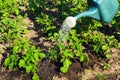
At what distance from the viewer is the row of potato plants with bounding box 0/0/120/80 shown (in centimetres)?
446

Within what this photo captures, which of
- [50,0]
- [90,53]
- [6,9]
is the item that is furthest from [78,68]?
[50,0]

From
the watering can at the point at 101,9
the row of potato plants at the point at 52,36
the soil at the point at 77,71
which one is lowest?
the soil at the point at 77,71

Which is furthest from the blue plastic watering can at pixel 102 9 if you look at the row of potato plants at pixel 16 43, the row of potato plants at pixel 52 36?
the row of potato plants at pixel 16 43

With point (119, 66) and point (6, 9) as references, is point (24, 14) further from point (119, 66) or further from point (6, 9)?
point (119, 66)

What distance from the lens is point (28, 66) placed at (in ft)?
14.2

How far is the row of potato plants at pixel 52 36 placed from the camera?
4.46 meters

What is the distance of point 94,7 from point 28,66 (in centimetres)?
121

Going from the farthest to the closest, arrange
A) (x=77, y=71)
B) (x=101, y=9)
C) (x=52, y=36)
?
(x=52, y=36)
(x=77, y=71)
(x=101, y=9)

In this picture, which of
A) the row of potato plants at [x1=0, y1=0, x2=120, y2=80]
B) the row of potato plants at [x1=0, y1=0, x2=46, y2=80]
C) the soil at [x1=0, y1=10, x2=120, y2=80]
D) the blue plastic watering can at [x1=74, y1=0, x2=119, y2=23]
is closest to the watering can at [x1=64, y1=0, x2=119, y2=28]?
the blue plastic watering can at [x1=74, y1=0, x2=119, y2=23]

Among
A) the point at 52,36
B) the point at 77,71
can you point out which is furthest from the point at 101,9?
the point at 52,36

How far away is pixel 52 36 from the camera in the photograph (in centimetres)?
522

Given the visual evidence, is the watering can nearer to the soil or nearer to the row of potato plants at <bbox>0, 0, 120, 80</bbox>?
the row of potato plants at <bbox>0, 0, 120, 80</bbox>

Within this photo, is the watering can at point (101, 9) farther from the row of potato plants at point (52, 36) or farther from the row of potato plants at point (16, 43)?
the row of potato plants at point (16, 43)

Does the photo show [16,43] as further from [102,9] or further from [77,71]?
[102,9]
